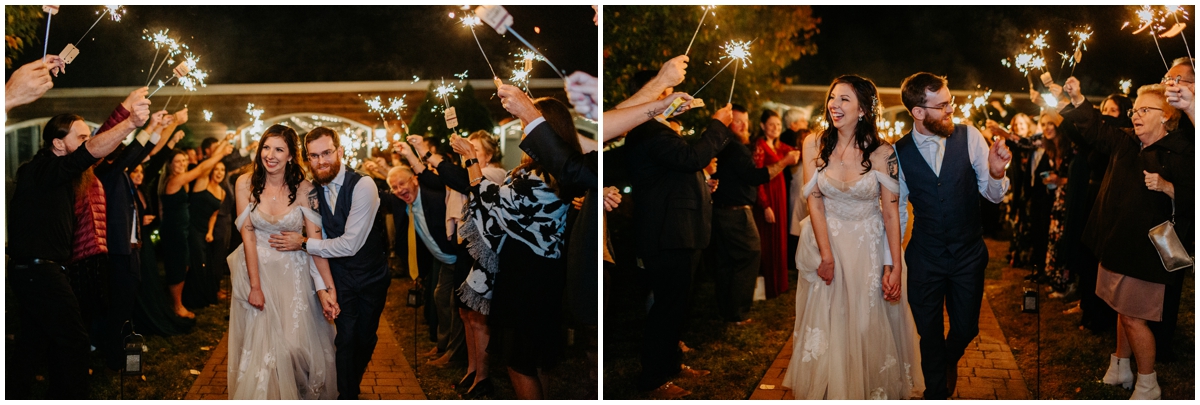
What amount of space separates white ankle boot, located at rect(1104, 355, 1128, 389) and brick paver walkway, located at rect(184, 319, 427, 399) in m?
3.39

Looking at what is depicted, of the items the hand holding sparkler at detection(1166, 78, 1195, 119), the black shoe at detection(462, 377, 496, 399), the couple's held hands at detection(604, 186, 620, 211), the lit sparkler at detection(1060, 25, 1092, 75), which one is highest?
the lit sparkler at detection(1060, 25, 1092, 75)

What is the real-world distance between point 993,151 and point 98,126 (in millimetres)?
4138

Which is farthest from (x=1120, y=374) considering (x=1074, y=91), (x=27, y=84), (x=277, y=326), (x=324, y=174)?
(x=27, y=84)

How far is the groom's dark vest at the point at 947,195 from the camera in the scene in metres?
3.72

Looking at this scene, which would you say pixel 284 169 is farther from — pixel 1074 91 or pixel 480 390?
pixel 1074 91

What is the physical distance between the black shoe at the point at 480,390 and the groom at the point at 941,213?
6.75ft

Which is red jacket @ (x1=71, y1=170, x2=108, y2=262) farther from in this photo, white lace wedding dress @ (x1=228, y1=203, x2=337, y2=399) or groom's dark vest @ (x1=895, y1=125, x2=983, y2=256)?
groom's dark vest @ (x1=895, y1=125, x2=983, y2=256)

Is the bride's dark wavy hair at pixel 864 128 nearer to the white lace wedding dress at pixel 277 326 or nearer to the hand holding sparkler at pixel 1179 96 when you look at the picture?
the hand holding sparkler at pixel 1179 96

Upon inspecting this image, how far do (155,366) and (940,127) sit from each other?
402 centimetres

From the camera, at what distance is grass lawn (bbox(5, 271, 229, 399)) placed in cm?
432

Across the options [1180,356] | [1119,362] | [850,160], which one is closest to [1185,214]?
[1119,362]

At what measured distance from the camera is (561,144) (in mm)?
3525

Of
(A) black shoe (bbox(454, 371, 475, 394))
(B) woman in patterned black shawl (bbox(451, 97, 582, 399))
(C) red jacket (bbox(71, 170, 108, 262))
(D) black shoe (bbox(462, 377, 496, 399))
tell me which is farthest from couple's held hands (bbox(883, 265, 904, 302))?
(C) red jacket (bbox(71, 170, 108, 262))

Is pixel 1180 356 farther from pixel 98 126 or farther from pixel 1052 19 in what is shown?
pixel 98 126
